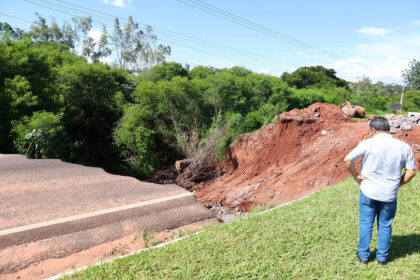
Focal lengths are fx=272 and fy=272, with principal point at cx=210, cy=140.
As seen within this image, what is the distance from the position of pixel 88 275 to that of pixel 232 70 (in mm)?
24268

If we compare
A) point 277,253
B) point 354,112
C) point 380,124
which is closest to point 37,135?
point 277,253

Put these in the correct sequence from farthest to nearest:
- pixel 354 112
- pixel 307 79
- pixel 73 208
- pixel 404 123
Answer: pixel 307 79, pixel 354 112, pixel 404 123, pixel 73 208

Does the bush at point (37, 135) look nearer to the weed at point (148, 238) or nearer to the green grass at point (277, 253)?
the weed at point (148, 238)

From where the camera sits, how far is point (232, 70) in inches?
1002

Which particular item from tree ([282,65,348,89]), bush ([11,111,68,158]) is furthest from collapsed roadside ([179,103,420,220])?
tree ([282,65,348,89])

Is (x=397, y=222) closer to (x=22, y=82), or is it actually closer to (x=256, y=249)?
(x=256, y=249)

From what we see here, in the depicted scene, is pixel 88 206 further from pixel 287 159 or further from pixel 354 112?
pixel 354 112

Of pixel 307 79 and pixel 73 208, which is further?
pixel 307 79

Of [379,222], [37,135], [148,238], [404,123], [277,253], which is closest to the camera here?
[379,222]

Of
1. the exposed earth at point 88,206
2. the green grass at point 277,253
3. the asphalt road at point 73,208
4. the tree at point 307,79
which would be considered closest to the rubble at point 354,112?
the exposed earth at point 88,206

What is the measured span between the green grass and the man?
0.32 meters

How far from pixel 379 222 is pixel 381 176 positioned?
54 cm

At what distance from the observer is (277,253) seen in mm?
3244

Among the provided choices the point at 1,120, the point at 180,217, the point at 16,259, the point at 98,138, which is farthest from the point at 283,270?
the point at 98,138
